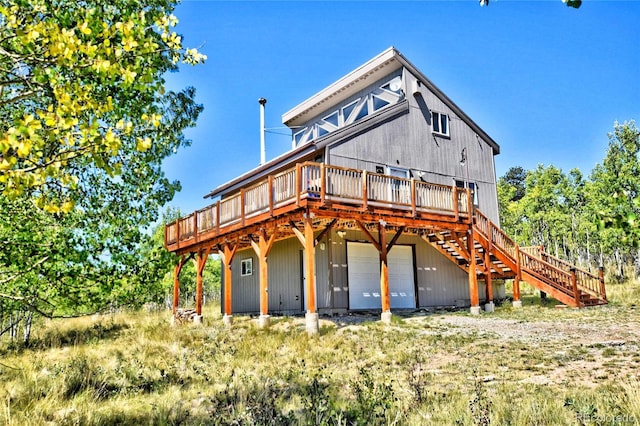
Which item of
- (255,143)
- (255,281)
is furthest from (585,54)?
(255,143)

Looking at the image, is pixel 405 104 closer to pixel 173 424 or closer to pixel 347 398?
pixel 347 398

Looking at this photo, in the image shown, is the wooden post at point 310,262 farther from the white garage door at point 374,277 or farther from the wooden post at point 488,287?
the wooden post at point 488,287

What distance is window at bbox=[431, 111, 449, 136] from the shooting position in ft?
68.3

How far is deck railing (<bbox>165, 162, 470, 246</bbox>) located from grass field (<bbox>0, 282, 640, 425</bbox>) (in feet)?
11.8

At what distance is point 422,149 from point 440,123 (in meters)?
1.97

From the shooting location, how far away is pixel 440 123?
21.0 meters

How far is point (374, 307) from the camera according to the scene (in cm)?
1806

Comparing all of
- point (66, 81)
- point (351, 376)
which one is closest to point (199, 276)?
point (351, 376)

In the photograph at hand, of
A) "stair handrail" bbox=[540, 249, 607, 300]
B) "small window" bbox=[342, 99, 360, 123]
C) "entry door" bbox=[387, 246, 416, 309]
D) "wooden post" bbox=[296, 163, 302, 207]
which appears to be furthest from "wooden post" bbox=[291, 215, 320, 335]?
"stair handrail" bbox=[540, 249, 607, 300]

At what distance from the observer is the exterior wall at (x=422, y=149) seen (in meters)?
17.7

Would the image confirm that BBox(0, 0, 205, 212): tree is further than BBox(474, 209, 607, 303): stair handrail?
No

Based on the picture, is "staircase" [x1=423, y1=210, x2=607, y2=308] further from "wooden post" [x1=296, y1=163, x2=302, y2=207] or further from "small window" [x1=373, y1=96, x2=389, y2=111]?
"wooden post" [x1=296, y1=163, x2=302, y2=207]

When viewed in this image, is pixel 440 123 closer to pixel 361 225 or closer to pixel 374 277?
pixel 374 277

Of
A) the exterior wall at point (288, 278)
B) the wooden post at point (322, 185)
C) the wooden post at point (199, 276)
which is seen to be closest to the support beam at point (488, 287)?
the exterior wall at point (288, 278)
